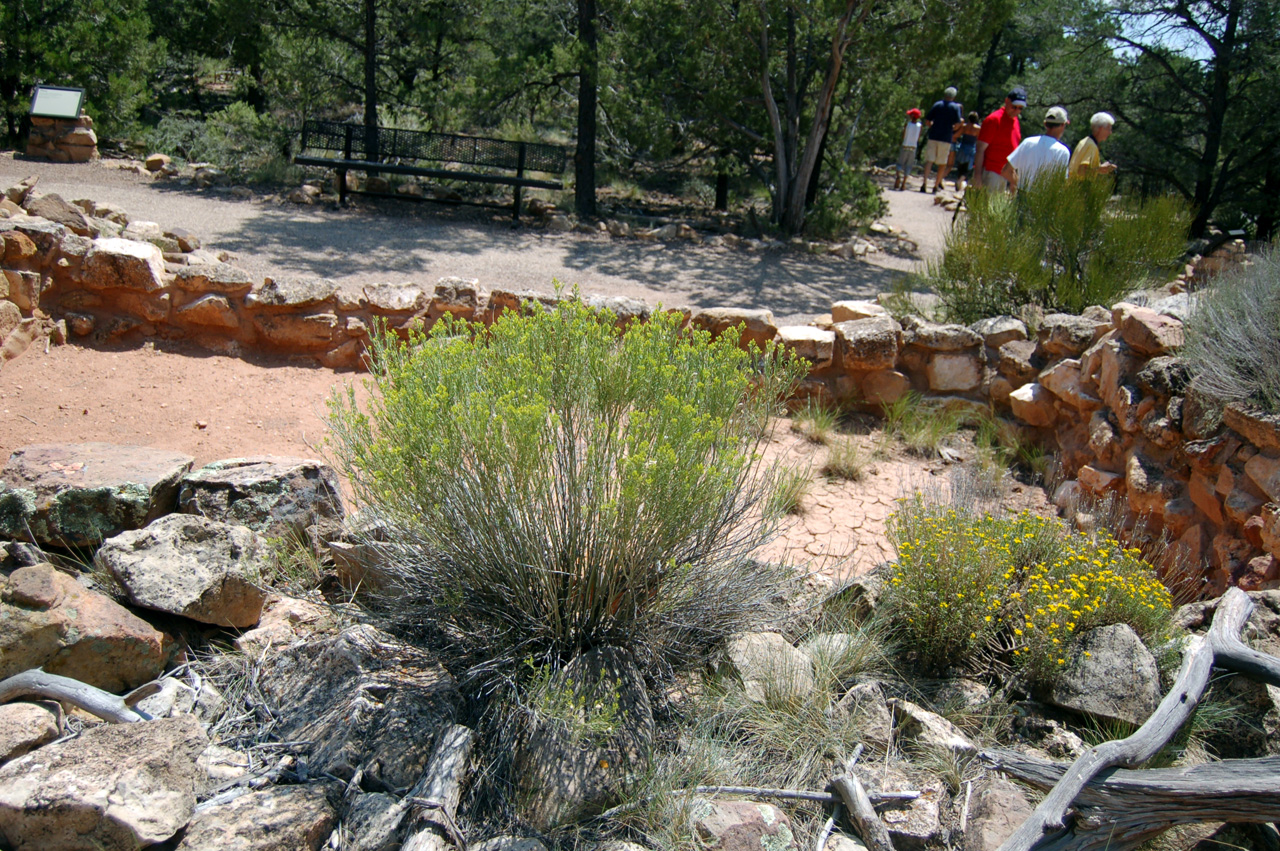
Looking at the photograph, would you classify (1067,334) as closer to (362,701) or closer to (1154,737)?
(1154,737)

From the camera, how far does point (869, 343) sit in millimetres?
5293

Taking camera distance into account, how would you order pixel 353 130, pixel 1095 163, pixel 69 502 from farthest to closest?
pixel 353 130
pixel 1095 163
pixel 69 502

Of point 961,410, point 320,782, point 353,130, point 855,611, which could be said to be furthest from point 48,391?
point 353,130

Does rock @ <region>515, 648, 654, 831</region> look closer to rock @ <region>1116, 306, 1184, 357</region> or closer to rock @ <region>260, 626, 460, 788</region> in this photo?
rock @ <region>260, 626, 460, 788</region>

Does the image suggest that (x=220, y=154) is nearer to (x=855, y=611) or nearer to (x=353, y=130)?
(x=353, y=130)

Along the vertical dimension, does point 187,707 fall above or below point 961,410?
below

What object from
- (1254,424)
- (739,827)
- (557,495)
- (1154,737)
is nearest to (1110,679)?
(1154,737)

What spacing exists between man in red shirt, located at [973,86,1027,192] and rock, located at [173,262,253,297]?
597 centimetres

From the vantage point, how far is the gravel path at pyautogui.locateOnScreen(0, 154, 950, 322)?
7.42m

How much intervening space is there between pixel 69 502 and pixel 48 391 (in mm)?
1896

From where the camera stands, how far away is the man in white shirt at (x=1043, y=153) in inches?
249

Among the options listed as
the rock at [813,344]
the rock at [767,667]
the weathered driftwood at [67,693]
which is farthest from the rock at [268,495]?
the rock at [813,344]

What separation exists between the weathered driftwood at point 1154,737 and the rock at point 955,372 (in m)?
2.70

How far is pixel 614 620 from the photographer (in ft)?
8.56
